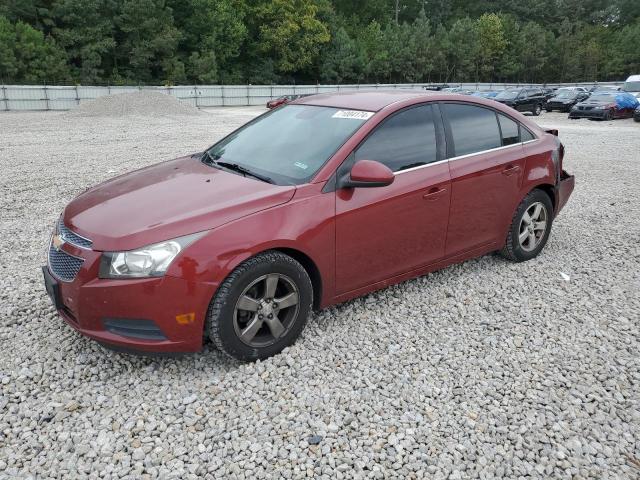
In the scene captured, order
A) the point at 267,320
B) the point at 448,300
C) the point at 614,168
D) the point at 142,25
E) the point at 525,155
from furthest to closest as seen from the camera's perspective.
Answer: the point at 142,25, the point at 614,168, the point at 525,155, the point at 448,300, the point at 267,320

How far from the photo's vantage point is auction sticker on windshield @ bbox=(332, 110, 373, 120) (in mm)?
3904

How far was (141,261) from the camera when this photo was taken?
9.69 ft

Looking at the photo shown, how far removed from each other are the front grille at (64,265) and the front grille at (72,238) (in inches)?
3.3

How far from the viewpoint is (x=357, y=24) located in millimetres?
74875

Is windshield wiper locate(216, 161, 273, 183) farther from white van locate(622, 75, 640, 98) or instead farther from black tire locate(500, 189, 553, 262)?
white van locate(622, 75, 640, 98)

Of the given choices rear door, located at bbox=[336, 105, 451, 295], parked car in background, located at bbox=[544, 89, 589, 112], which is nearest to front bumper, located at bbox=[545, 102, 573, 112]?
parked car in background, located at bbox=[544, 89, 589, 112]

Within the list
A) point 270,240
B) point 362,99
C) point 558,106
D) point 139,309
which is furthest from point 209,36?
point 139,309

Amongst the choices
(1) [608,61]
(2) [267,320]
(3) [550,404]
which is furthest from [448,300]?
(1) [608,61]

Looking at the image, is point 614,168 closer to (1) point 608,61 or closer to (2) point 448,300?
(2) point 448,300

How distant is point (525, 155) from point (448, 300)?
1630 mm

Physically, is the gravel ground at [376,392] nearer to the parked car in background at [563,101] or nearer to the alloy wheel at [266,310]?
the alloy wheel at [266,310]

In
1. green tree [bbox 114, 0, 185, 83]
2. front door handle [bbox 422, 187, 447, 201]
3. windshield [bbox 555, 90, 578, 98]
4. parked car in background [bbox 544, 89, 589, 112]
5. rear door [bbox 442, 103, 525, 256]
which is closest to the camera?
front door handle [bbox 422, 187, 447, 201]

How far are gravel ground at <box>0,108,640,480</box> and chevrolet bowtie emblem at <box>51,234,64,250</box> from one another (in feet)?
2.37

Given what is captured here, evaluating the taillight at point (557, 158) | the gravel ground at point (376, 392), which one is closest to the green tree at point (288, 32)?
the taillight at point (557, 158)
